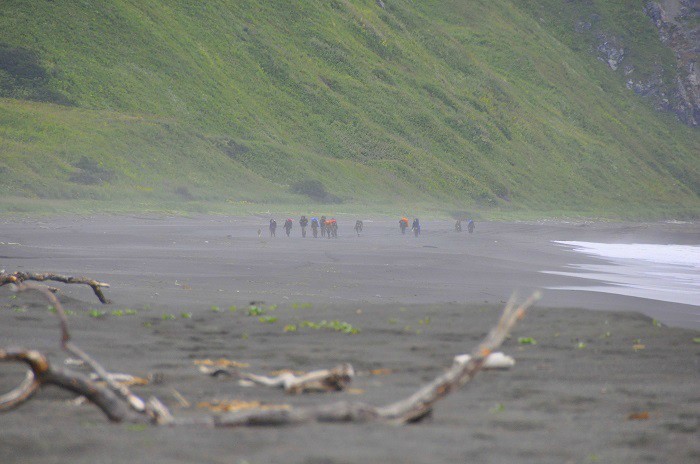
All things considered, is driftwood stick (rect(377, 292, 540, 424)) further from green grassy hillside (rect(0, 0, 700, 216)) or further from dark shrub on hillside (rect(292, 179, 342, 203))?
dark shrub on hillside (rect(292, 179, 342, 203))

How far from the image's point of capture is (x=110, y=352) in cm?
1008

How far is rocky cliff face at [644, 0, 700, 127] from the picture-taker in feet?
589

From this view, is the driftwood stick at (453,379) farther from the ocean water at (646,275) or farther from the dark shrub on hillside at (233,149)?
the dark shrub on hillside at (233,149)

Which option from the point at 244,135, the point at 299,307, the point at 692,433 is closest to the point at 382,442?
the point at 692,433

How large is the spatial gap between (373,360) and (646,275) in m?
20.7

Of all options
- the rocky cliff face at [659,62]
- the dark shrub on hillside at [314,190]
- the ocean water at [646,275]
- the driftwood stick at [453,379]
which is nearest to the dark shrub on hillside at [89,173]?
the dark shrub on hillside at [314,190]

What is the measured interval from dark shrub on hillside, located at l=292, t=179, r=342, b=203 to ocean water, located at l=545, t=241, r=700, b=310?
131 ft

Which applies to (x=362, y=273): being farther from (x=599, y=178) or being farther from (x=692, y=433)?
(x=599, y=178)

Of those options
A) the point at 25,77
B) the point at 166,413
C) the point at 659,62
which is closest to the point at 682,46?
the point at 659,62

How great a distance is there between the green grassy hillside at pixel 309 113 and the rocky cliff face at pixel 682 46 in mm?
25279

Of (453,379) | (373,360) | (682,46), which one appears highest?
(682,46)

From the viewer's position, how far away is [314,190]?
79750 mm

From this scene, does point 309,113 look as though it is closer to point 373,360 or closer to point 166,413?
point 373,360

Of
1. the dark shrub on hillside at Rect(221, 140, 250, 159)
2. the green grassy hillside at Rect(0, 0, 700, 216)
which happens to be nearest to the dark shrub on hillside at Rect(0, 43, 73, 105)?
the green grassy hillside at Rect(0, 0, 700, 216)
